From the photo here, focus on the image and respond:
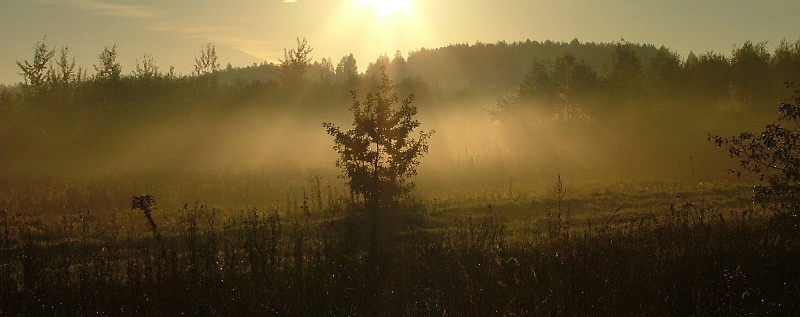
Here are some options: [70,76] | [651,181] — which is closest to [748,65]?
[651,181]

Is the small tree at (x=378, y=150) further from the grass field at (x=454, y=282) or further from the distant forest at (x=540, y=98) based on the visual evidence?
the distant forest at (x=540, y=98)

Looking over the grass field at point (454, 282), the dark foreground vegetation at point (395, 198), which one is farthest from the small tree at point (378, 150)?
the grass field at point (454, 282)

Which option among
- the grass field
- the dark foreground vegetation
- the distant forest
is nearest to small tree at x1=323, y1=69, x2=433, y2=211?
the dark foreground vegetation

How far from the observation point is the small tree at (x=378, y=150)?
2259cm

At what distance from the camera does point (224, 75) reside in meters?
174

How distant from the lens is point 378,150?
23047 millimetres

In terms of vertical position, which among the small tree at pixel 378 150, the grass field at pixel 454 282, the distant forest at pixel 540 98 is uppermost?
the distant forest at pixel 540 98

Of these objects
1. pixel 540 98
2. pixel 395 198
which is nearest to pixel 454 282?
pixel 395 198

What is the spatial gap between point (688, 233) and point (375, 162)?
563 inches

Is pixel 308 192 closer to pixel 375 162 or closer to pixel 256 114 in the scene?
pixel 375 162

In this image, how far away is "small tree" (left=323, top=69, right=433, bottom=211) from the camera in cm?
2259

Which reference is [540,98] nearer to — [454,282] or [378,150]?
[378,150]

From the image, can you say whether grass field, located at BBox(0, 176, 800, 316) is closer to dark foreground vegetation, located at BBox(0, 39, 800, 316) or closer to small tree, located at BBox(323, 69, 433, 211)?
dark foreground vegetation, located at BBox(0, 39, 800, 316)

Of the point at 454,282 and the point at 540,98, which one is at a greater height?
the point at 540,98
